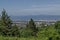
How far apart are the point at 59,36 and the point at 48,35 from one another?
1.04ft

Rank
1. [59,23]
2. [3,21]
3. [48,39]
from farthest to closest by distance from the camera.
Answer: [3,21] → [59,23] → [48,39]

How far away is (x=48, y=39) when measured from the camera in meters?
6.36

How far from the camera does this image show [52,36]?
6410 millimetres

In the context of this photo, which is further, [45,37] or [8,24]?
[8,24]

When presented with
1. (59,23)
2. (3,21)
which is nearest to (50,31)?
(59,23)

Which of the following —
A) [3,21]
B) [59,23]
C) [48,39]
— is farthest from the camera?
[3,21]

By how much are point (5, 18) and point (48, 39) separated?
24.0m

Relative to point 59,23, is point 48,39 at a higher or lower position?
lower

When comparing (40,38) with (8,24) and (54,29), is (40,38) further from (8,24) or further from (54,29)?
(8,24)

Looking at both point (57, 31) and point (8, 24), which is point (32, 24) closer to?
point (8, 24)

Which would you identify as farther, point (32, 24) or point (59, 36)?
point (32, 24)

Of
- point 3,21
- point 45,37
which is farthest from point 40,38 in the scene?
point 3,21

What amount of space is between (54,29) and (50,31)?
0.18 metres

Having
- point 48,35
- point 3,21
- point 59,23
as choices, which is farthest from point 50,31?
point 3,21
